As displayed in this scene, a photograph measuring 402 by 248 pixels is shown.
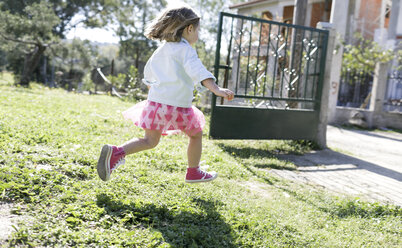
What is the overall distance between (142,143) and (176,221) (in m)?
0.72

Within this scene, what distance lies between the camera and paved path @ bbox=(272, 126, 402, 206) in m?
4.09

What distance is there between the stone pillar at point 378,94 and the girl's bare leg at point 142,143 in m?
10.8

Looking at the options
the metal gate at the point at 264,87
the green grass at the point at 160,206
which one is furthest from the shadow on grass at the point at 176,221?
the metal gate at the point at 264,87

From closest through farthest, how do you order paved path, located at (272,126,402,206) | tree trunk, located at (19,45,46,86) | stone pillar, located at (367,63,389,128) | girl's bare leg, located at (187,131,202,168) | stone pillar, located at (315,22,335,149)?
1. girl's bare leg, located at (187,131,202,168)
2. paved path, located at (272,126,402,206)
3. stone pillar, located at (315,22,335,149)
4. stone pillar, located at (367,63,389,128)
5. tree trunk, located at (19,45,46,86)

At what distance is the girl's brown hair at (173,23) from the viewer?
2918mm

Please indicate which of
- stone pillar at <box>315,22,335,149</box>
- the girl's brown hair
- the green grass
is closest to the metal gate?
stone pillar at <box>315,22,335,149</box>

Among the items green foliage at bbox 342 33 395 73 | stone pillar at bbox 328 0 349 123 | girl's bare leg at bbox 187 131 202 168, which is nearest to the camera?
girl's bare leg at bbox 187 131 202 168

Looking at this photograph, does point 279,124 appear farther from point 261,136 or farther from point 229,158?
point 229,158

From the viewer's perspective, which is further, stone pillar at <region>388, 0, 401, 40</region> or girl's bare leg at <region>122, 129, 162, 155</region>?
stone pillar at <region>388, 0, 401, 40</region>

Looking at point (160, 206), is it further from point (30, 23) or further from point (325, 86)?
point (30, 23)

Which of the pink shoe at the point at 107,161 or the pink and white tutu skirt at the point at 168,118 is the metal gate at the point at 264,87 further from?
the pink shoe at the point at 107,161

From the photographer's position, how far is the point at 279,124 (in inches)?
234

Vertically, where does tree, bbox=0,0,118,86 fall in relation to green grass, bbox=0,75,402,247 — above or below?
above

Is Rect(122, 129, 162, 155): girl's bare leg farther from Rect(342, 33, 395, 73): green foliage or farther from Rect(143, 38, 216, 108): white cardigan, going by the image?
Rect(342, 33, 395, 73): green foliage
